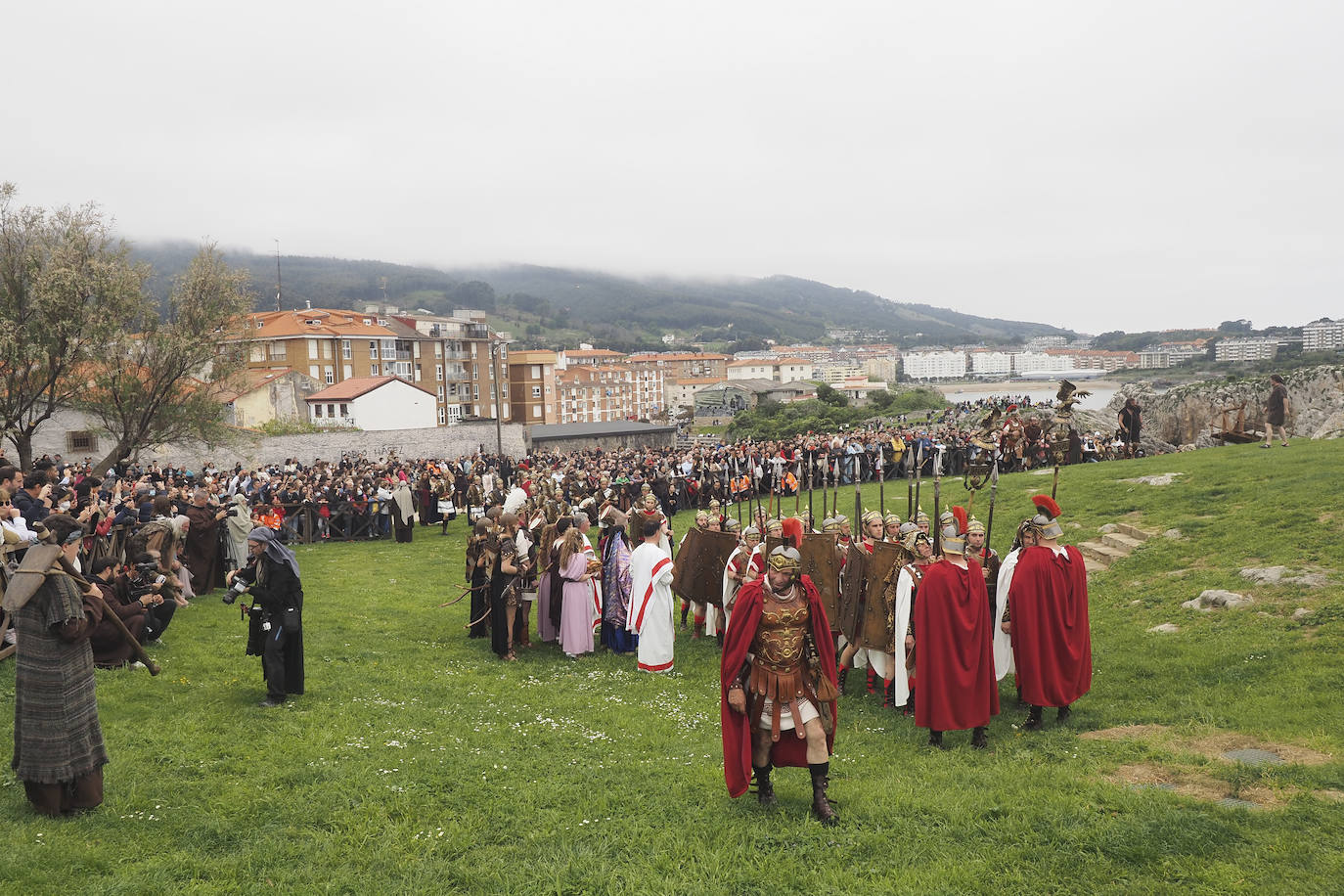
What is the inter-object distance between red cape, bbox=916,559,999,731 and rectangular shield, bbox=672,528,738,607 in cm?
425

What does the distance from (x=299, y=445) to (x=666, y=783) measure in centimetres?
3811

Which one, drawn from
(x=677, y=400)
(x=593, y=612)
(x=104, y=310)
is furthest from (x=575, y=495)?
(x=677, y=400)

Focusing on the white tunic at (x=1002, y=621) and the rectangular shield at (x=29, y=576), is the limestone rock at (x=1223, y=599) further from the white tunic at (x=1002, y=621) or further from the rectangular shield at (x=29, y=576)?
the rectangular shield at (x=29, y=576)

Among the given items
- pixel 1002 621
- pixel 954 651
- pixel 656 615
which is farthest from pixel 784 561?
pixel 656 615

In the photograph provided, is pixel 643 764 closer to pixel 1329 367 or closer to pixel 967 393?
pixel 1329 367

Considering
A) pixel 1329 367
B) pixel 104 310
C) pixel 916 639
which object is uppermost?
pixel 104 310

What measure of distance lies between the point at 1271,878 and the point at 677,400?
154m

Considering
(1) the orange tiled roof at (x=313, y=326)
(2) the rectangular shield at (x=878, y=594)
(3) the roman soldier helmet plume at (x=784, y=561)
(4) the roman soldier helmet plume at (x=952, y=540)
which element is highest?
(1) the orange tiled roof at (x=313, y=326)

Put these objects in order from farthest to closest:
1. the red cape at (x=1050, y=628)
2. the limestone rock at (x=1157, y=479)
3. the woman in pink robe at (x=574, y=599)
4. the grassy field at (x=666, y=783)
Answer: the limestone rock at (x=1157, y=479) < the woman in pink robe at (x=574, y=599) < the red cape at (x=1050, y=628) < the grassy field at (x=666, y=783)

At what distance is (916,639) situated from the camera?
7.67 meters

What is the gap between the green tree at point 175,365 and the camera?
2605 centimetres

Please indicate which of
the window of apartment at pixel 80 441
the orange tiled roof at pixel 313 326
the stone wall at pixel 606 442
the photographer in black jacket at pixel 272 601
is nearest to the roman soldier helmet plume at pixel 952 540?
the photographer in black jacket at pixel 272 601

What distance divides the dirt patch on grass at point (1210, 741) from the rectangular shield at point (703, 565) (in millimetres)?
5236

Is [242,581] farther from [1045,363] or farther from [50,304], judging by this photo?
[1045,363]
